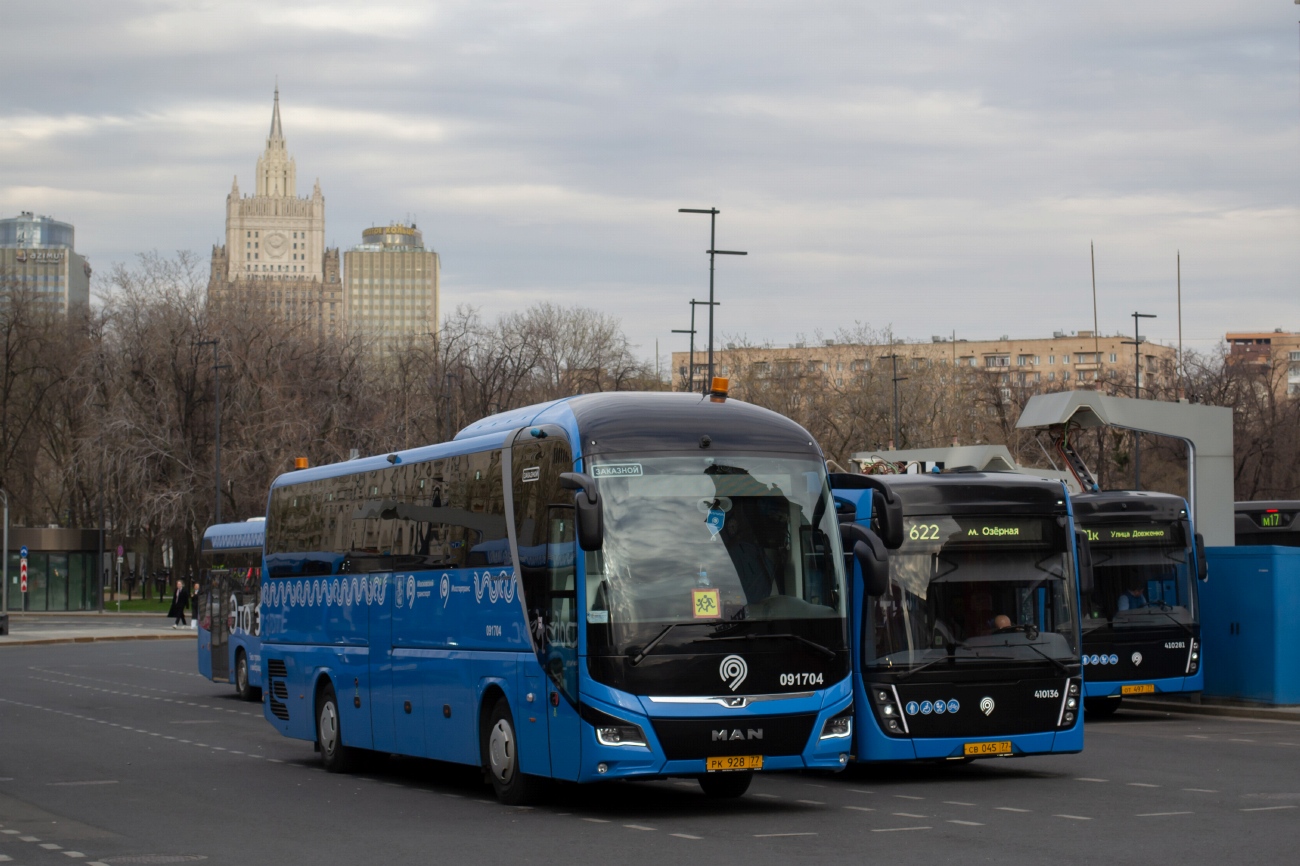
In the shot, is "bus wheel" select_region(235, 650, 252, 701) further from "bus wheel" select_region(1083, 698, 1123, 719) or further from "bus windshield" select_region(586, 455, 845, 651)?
"bus windshield" select_region(586, 455, 845, 651)

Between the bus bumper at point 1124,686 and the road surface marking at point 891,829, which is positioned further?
the bus bumper at point 1124,686

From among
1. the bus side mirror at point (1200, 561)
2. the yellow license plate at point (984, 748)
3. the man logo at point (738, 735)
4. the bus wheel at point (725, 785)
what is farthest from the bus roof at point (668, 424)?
the bus side mirror at point (1200, 561)

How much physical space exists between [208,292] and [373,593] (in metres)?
54.8

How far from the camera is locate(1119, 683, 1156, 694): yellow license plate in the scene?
72.1ft

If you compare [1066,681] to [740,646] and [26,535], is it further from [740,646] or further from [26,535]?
[26,535]

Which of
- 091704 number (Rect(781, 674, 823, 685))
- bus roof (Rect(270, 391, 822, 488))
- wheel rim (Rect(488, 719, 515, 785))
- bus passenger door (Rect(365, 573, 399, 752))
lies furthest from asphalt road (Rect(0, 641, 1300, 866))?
bus roof (Rect(270, 391, 822, 488))

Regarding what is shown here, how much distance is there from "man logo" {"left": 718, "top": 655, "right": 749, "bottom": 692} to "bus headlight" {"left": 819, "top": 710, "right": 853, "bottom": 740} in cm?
Result: 84

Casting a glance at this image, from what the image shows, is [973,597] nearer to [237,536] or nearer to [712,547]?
[712,547]

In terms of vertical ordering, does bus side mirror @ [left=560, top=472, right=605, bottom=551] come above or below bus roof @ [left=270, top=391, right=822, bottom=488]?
below

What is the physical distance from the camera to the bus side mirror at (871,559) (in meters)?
13.5

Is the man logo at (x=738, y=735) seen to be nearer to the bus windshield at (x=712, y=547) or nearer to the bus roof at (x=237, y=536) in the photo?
the bus windshield at (x=712, y=547)

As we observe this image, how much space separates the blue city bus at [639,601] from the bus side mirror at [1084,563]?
624 cm

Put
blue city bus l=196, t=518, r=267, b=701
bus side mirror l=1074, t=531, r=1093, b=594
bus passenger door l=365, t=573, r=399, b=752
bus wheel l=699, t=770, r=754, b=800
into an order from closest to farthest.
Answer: bus wheel l=699, t=770, r=754, b=800
bus passenger door l=365, t=573, r=399, b=752
bus side mirror l=1074, t=531, r=1093, b=594
blue city bus l=196, t=518, r=267, b=701

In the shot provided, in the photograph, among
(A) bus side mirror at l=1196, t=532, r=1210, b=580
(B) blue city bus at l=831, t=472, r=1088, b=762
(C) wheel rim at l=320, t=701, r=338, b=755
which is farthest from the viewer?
(A) bus side mirror at l=1196, t=532, r=1210, b=580
